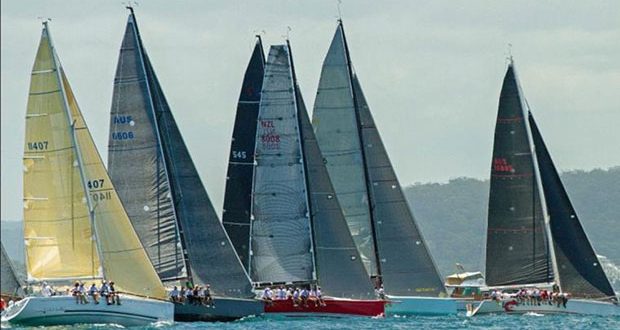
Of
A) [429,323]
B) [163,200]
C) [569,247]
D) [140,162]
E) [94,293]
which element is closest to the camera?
[94,293]

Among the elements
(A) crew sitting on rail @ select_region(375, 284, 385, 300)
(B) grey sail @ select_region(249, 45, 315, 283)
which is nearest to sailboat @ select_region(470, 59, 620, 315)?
(A) crew sitting on rail @ select_region(375, 284, 385, 300)

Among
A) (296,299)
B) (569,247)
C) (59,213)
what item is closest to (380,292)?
(296,299)

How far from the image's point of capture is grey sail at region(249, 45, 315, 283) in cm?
5469

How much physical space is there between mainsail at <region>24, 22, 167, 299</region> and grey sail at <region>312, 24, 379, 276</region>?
1231 cm

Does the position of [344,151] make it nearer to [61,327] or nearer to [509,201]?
[509,201]

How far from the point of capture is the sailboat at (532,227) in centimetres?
5812

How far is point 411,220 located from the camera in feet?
191

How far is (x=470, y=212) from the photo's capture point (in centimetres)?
18250

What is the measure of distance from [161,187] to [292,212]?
16.7 ft

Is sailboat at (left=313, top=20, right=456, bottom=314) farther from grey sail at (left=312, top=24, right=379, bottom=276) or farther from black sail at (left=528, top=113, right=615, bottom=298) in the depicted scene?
black sail at (left=528, top=113, right=615, bottom=298)

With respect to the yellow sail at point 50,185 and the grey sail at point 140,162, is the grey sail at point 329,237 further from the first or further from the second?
the yellow sail at point 50,185

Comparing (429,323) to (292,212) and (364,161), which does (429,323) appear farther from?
(364,161)

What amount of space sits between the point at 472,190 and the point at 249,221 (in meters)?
135


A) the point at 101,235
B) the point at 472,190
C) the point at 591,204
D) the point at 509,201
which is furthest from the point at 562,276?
the point at 472,190
